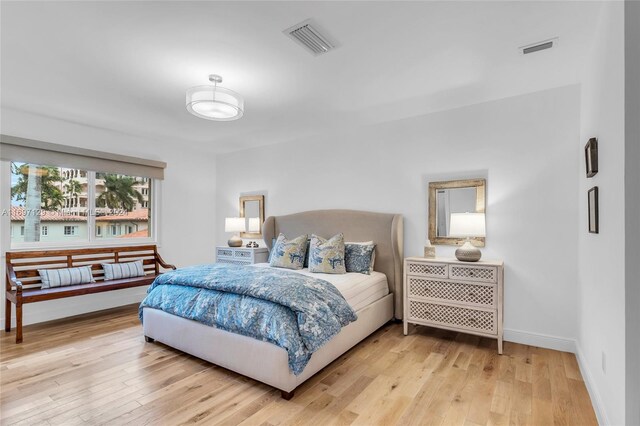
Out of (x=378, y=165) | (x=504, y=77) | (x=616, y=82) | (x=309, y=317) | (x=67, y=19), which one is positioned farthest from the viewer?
(x=378, y=165)

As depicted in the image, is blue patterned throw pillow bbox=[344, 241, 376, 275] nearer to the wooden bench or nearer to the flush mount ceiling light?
the flush mount ceiling light

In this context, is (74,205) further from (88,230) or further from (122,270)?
(122,270)

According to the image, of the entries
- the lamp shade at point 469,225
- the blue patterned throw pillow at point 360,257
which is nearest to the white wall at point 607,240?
the lamp shade at point 469,225

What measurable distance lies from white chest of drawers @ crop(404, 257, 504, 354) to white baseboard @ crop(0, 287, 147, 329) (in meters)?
3.92

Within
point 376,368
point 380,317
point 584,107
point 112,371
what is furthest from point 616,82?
point 112,371

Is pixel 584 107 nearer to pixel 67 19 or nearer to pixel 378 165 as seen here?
pixel 378 165

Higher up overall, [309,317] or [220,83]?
[220,83]

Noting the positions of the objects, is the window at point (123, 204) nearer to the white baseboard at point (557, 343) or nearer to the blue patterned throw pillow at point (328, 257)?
the blue patterned throw pillow at point (328, 257)

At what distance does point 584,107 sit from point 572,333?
2.01 m

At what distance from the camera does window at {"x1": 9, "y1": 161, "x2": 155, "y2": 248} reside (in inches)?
→ 152

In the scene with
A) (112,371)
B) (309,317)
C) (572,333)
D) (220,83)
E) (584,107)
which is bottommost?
(112,371)

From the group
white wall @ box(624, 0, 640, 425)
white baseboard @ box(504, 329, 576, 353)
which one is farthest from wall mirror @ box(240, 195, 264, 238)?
white wall @ box(624, 0, 640, 425)

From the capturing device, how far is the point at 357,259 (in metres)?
3.70

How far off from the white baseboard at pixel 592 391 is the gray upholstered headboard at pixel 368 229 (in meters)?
1.62
